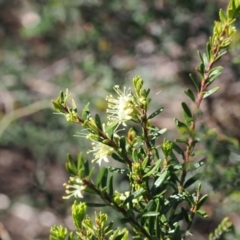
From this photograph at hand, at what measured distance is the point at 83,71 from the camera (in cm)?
255

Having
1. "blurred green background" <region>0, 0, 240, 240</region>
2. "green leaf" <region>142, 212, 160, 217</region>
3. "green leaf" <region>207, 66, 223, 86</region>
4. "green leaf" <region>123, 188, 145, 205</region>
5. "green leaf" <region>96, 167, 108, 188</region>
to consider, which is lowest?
"green leaf" <region>142, 212, 160, 217</region>

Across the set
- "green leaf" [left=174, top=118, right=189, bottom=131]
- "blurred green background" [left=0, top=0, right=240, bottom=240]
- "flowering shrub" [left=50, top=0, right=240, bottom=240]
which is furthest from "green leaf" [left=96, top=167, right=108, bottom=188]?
"blurred green background" [left=0, top=0, right=240, bottom=240]

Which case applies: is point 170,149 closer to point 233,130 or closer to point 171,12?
point 171,12

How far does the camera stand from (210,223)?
2.71 meters

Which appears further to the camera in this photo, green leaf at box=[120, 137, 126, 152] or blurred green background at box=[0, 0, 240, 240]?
blurred green background at box=[0, 0, 240, 240]

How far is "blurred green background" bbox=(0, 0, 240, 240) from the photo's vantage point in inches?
87.2

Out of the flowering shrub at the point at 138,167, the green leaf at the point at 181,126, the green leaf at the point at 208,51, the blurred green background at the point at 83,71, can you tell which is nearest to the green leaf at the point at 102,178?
the flowering shrub at the point at 138,167

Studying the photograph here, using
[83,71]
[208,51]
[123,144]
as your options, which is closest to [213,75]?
[208,51]

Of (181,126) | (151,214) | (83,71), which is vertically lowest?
(151,214)

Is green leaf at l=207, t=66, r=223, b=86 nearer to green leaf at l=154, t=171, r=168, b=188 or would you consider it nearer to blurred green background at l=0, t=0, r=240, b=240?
green leaf at l=154, t=171, r=168, b=188

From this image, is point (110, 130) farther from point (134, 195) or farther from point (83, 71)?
point (83, 71)

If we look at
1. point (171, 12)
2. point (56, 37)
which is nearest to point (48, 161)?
point (56, 37)

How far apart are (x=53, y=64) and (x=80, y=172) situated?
91.0 inches

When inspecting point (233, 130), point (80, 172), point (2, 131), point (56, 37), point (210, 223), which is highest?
point (56, 37)
